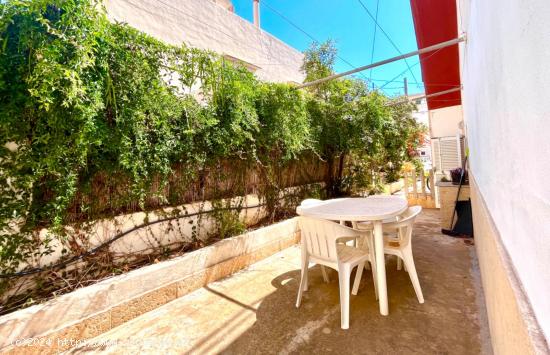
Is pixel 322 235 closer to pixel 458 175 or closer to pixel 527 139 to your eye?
pixel 527 139

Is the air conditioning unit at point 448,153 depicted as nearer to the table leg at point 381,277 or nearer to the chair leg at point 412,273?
the chair leg at point 412,273

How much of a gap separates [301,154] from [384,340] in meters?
3.66

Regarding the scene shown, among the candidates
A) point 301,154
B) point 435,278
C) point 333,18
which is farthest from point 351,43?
point 435,278

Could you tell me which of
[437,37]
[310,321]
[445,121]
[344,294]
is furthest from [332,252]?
[445,121]

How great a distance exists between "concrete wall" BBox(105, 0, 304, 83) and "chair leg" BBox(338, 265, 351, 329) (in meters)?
3.87

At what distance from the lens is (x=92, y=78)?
228cm

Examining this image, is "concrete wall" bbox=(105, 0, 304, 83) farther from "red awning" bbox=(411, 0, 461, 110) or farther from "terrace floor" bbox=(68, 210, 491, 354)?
"red awning" bbox=(411, 0, 461, 110)

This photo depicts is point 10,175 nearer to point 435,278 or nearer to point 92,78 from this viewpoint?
point 92,78

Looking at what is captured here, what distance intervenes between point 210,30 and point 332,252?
21.9ft

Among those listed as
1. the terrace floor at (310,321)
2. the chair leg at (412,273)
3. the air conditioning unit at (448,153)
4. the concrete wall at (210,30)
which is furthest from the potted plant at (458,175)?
the concrete wall at (210,30)

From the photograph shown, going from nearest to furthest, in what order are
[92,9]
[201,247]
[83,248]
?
[92,9]
[83,248]
[201,247]

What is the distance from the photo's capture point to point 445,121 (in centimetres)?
891

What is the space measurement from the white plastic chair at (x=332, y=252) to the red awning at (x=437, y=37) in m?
5.30

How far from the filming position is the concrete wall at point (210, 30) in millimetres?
5066
